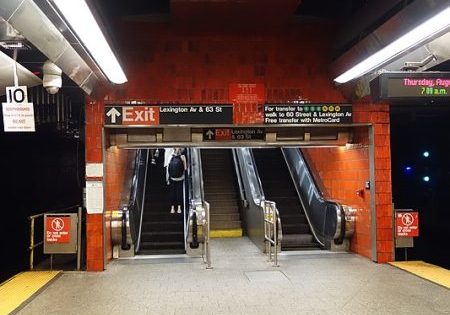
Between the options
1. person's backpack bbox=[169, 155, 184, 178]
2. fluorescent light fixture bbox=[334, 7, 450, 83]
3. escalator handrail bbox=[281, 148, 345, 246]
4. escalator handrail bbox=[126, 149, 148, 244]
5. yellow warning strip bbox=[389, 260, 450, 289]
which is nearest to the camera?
Answer: fluorescent light fixture bbox=[334, 7, 450, 83]

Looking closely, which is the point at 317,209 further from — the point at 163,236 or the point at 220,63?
the point at 220,63

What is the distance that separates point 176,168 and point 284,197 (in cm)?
254

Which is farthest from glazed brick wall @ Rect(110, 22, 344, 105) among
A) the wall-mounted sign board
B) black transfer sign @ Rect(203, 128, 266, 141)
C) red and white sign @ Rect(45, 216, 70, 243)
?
red and white sign @ Rect(45, 216, 70, 243)

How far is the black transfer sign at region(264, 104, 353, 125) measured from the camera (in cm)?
671

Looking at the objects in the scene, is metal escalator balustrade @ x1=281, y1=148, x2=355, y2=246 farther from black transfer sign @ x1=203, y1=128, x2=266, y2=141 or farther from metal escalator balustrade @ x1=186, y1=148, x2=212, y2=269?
metal escalator balustrade @ x1=186, y1=148, x2=212, y2=269

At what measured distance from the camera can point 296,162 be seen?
34.7ft

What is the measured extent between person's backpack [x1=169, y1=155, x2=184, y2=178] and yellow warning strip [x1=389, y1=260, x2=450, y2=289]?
447 cm

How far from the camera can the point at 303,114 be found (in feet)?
22.1

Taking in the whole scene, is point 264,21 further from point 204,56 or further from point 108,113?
point 108,113

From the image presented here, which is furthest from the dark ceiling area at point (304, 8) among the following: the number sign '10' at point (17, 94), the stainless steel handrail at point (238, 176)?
the stainless steel handrail at point (238, 176)

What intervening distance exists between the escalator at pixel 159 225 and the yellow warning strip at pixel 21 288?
215 cm

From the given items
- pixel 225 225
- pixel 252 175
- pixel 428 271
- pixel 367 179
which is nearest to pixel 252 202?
pixel 252 175

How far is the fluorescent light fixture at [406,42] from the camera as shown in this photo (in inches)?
145

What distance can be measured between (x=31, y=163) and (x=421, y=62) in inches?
463
